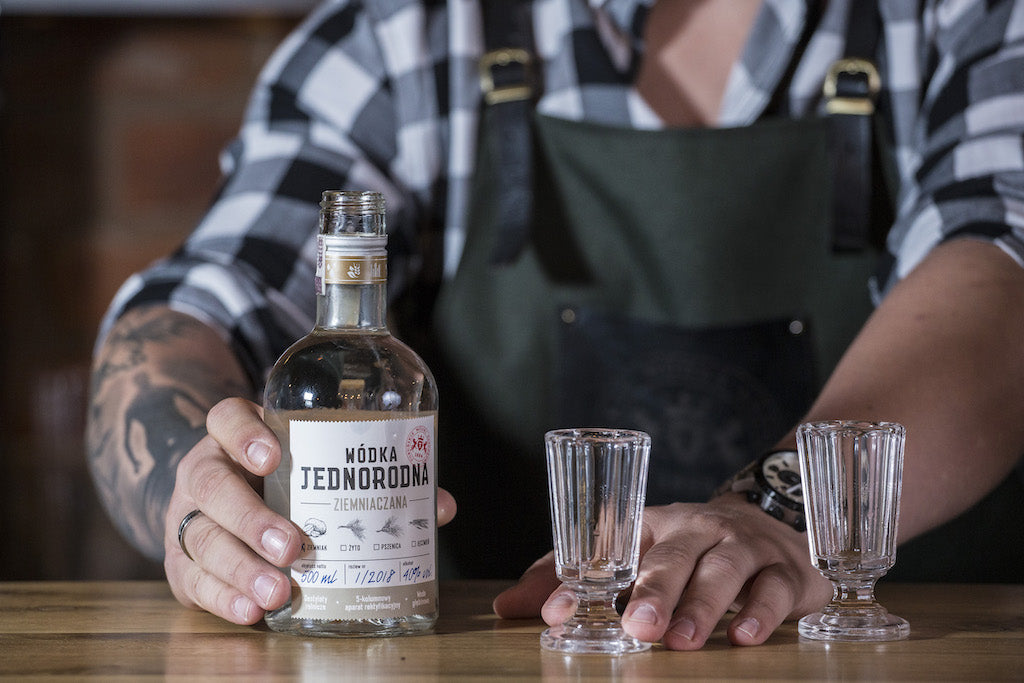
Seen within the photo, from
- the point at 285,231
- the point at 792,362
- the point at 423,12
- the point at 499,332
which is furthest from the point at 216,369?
the point at 792,362

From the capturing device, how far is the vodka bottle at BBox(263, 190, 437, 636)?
0.65 metres

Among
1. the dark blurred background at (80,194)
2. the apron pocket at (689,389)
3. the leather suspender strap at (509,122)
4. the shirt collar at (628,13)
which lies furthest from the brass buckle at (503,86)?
the dark blurred background at (80,194)

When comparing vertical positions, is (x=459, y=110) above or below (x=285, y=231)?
above

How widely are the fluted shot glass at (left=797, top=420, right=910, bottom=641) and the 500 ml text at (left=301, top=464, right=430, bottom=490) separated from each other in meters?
0.23

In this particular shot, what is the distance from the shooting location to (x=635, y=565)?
656mm

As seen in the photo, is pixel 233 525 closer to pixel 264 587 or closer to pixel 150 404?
pixel 264 587

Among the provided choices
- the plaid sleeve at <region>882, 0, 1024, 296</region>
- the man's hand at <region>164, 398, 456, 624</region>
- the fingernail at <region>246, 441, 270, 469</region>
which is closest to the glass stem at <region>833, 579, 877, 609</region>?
the man's hand at <region>164, 398, 456, 624</region>

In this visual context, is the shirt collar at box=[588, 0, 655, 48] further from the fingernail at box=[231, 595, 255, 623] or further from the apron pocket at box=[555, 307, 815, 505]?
the fingernail at box=[231, 595, 255, 623]

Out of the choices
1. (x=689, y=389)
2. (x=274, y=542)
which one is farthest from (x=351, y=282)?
(x=689, y=389)

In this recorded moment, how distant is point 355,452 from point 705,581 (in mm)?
214

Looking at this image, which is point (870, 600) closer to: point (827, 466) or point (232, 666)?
point (827, 466)

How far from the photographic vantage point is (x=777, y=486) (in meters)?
0.80

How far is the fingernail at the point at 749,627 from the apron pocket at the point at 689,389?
55 centimetres

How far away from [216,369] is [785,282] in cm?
59
